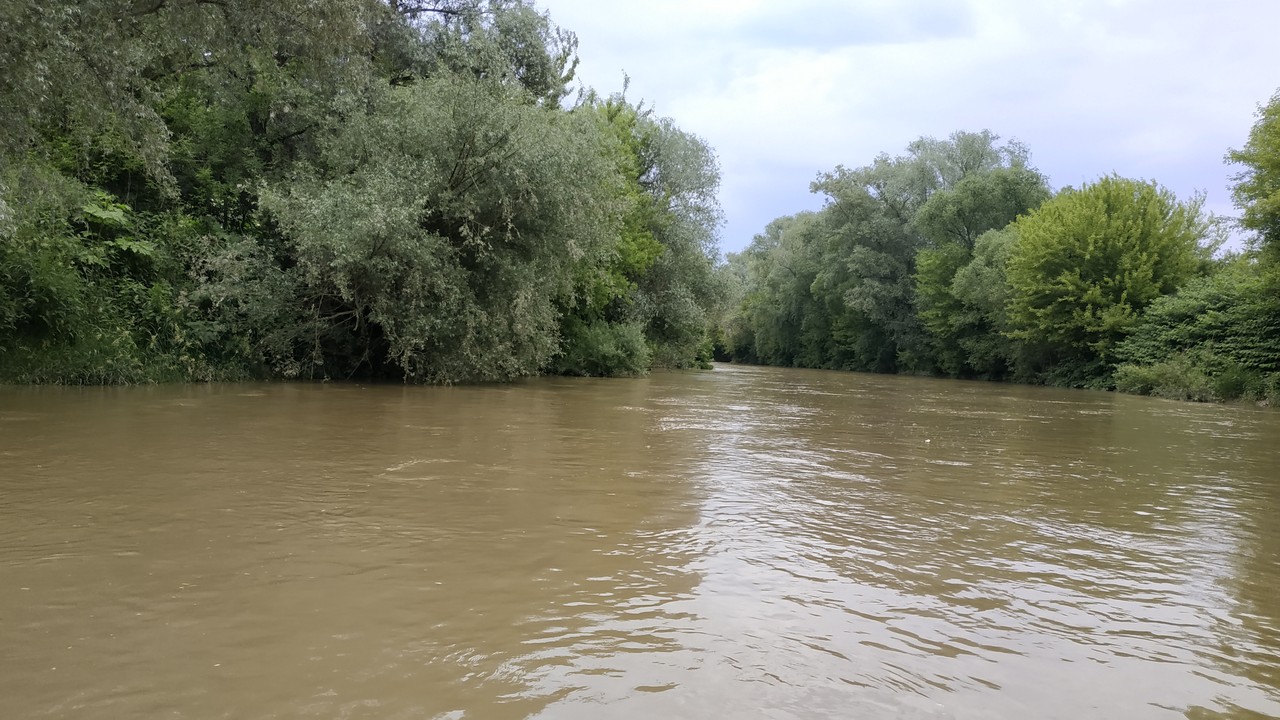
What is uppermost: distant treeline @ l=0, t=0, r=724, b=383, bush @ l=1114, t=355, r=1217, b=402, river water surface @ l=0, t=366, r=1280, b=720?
distant treeline @ l=0, t=0, r=724, b=383

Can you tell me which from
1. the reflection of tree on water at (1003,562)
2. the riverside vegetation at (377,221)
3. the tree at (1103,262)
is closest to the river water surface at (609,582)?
the reflection of tree on water at (1003,562)

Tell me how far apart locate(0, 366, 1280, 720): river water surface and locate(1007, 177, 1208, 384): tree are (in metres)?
28.8

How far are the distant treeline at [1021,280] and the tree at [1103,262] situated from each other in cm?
8

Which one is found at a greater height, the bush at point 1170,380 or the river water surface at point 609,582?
the bush at point 1170,380

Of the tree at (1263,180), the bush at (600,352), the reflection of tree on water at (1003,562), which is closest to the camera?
the reflection of tree on water at (1003,562)

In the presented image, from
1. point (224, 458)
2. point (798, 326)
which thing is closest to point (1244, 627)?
point (224, 458)

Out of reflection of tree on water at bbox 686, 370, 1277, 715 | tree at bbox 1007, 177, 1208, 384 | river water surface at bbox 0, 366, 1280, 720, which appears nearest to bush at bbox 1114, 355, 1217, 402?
tree at bbox 1007, 177, 1208, 384

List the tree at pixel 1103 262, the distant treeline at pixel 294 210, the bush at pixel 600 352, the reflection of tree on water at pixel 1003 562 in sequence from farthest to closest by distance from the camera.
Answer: the tree at pixel 1103 262 → the bush at pixel 600 352 → the distant treeline at pixel 294 210 → the reflection of tree on water at pixel 1003 562

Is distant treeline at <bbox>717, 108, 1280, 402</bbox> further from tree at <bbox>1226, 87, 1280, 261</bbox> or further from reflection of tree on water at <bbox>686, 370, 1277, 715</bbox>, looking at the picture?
reflection of tree on water at <bbox>686, 370, 1277, 715</bbox>

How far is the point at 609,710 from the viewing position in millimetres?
2969

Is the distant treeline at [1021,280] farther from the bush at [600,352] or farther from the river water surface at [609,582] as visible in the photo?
the river water surface at [609,582]

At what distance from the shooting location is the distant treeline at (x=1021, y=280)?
27156 mm

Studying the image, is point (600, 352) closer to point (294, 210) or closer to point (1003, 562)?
point (294, 210)

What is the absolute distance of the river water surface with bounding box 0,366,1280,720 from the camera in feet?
10.3
